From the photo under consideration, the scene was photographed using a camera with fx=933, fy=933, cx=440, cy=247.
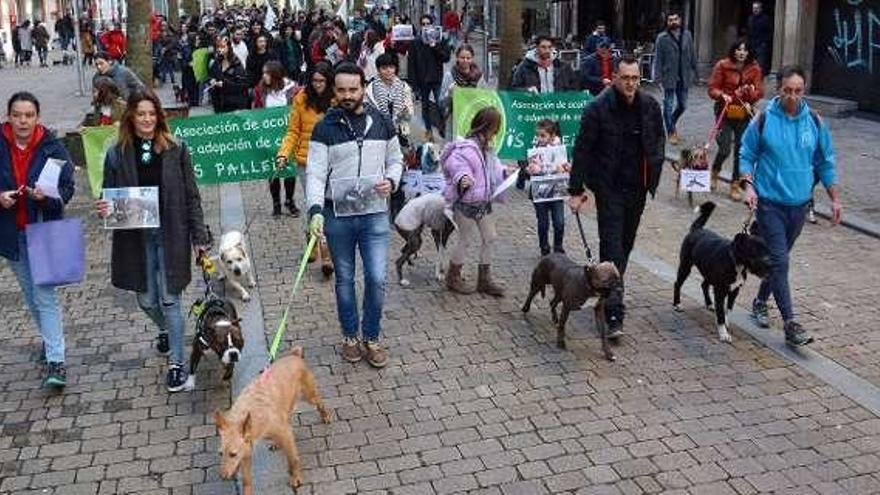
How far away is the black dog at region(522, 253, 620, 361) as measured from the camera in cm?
601

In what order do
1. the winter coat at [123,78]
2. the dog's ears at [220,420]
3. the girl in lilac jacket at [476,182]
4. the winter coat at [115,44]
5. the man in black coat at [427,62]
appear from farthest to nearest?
the winter coat at [115,44], the man in black coat at [427,62], the winter coat at [123,78], the girl in lilac jacket at [476,182], the dog's ears at [220,420]

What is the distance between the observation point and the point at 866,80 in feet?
54.4

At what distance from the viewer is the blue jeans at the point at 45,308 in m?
5.85

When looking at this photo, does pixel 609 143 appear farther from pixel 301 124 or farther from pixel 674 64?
pixel 674 64

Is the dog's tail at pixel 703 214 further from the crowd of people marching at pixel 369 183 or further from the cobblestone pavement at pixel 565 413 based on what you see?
the cobblestone pavement at pixel 565 413

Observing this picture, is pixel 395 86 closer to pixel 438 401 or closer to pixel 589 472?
pixel 438 401

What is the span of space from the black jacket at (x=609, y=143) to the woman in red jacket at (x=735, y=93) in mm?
4805

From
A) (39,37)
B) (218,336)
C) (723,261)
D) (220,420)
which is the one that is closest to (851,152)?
(723,261)

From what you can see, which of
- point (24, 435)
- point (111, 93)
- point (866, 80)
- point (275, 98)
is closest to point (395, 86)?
point (275, 98)

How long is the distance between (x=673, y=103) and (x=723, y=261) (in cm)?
876

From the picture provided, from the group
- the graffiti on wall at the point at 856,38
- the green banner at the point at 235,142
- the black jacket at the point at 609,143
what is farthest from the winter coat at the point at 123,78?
the graffiti on wall at the point at 856,38

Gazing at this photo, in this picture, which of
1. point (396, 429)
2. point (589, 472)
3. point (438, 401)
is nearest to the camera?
point (589, 472)

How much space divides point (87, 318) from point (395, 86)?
164 inches

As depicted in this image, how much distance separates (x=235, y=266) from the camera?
7.56 m
